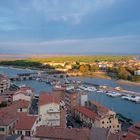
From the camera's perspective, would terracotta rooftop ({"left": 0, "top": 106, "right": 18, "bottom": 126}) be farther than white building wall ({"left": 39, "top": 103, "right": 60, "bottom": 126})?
No

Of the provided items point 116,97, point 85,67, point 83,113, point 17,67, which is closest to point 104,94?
point 116,97

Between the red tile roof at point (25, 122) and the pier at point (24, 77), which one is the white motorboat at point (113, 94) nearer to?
the red tile roof at point (25, 122)

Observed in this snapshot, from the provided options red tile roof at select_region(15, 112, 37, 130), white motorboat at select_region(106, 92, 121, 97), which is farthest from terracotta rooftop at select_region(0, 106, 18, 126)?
white motorboat at select_region(106, 92, 121, 97)

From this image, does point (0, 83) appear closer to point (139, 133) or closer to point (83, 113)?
point (83, 113)

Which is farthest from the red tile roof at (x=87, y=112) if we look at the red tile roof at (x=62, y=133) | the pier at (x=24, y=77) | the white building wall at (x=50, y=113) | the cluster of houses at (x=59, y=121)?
the pier at (x=24, y=77)

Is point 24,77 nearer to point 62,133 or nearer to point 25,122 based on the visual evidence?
point 25,122

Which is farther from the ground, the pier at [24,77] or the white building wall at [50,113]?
the white building wall at [50,113]

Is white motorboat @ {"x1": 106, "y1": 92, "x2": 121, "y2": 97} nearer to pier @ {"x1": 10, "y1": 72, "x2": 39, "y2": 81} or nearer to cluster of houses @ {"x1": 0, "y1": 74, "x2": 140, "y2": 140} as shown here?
cluster of houses @ {"x1": 0, "y1": 74, "x2": 140, "y2": 140}

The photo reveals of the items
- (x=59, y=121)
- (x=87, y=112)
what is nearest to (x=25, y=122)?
(x=59, y=121)
